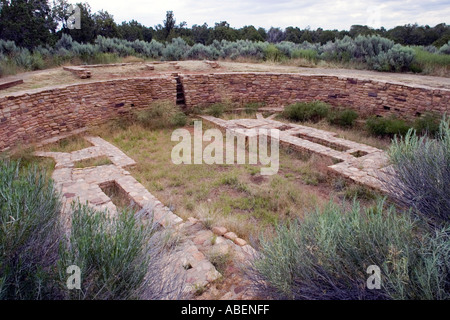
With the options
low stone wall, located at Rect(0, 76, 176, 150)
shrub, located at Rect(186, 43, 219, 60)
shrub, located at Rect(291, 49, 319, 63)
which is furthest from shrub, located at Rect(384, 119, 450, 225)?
shrub, located at Rect(186, 43, 219, 60)

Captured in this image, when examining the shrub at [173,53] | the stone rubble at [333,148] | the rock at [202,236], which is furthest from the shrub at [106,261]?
the shrub at [173,53]

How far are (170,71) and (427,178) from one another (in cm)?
1001

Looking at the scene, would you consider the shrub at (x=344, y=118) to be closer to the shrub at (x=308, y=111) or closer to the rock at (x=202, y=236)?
the shrub at (x=308, y=111)

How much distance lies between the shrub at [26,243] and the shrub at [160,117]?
21.2ft

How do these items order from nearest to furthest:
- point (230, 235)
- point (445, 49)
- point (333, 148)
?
1. point (230, 235)
2. point (333, 148)
3. point (445, 49)

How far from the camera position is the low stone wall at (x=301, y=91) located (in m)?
Answer: 8.78

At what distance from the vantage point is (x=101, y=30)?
19.7 meters

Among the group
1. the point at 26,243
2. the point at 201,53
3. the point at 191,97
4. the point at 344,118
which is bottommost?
the point at 344,118

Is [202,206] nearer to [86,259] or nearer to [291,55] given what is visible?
[86,259]

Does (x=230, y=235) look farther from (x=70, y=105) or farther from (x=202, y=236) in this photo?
(x=70, y=105)

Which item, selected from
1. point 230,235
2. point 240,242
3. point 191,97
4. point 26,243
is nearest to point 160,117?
point 191,97

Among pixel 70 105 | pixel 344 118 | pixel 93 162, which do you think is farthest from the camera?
pixel 344 118

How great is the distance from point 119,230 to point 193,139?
597 cm
